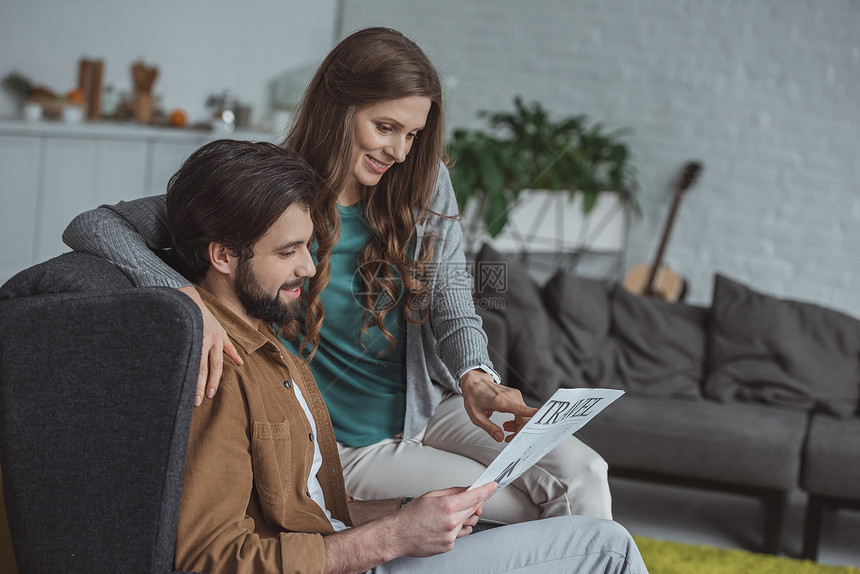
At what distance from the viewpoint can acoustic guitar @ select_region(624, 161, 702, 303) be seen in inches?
181

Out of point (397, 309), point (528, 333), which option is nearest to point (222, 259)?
point (397, 309)

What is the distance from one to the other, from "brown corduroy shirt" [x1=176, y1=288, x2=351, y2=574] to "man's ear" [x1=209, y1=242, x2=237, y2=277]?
0.04 meters

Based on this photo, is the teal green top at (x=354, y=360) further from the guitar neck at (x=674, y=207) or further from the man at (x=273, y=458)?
the guitar neck at (x=674, y=207)

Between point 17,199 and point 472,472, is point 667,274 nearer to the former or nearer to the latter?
point 17,199

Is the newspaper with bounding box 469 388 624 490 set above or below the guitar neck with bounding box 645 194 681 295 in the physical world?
above

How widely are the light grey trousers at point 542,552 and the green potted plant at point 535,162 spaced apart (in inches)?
88.5

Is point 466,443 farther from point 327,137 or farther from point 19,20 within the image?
point 19,20

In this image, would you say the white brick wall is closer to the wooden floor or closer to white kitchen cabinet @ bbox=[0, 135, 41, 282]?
the wooden floor

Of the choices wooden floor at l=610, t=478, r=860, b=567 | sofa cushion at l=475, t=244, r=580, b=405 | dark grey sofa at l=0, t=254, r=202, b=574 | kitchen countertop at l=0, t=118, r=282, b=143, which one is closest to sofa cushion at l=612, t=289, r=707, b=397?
sofa cushion at l=475, t=244, r=580, b=405

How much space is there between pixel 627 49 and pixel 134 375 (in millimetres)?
4317

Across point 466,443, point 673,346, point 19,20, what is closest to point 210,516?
point 466,443

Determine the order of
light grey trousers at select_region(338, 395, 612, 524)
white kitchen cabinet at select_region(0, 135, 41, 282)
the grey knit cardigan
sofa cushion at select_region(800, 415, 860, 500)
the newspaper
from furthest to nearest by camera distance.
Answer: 1. white kitchen cabinet at select_region(0, 135, 41, 282)
2. sofa cushion at select_region(800, 415, 860, 500)
3. the grey knit cardigan
4. light grey trousers at select_region(338, 395, 612, 524)
5. the newspaper

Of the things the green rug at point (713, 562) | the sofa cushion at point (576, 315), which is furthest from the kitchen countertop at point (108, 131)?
the green rug at point (713, 562)
